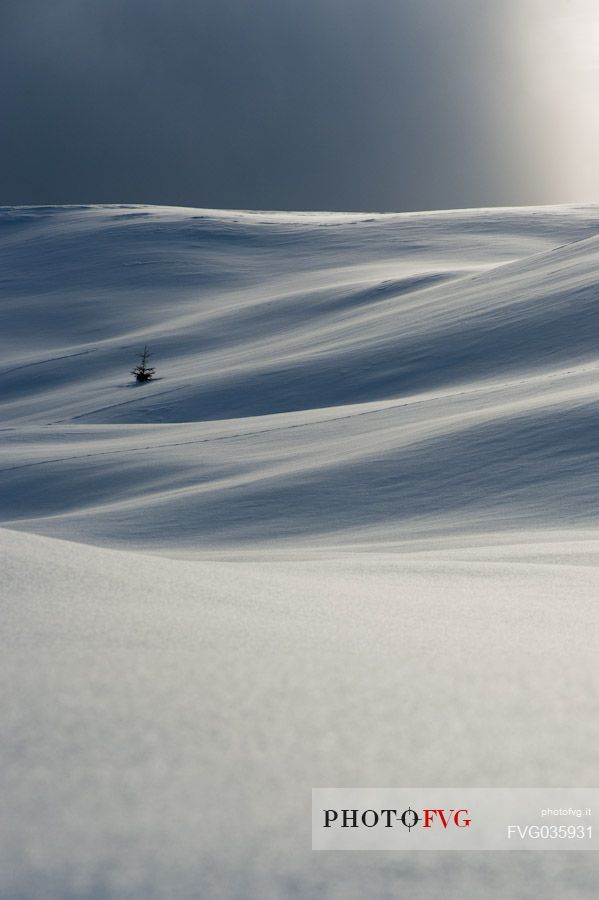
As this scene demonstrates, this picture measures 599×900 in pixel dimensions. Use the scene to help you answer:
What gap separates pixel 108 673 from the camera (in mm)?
1538

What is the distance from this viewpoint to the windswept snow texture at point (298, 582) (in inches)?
45.4

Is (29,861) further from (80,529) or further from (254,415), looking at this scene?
(254,415)

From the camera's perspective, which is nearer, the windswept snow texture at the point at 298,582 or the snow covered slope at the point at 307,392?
the windswept snow texture at the point at 298,582

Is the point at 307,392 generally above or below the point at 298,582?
above

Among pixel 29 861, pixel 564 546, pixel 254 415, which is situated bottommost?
pixel 29 861

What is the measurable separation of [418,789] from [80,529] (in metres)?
5.32

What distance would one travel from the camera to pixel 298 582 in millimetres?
2803

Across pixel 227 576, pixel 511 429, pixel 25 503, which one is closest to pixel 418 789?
pixel 227 576

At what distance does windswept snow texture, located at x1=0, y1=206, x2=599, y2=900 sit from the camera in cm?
115

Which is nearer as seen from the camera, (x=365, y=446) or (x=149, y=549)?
(x=149, y=549)

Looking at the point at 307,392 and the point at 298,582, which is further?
the point at 307,392

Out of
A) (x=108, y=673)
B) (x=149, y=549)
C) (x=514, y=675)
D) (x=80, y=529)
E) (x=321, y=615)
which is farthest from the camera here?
(x=80, y=529)

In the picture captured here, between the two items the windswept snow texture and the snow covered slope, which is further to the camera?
the snow covered slope

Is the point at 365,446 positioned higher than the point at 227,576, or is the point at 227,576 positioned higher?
the point at 365,446
